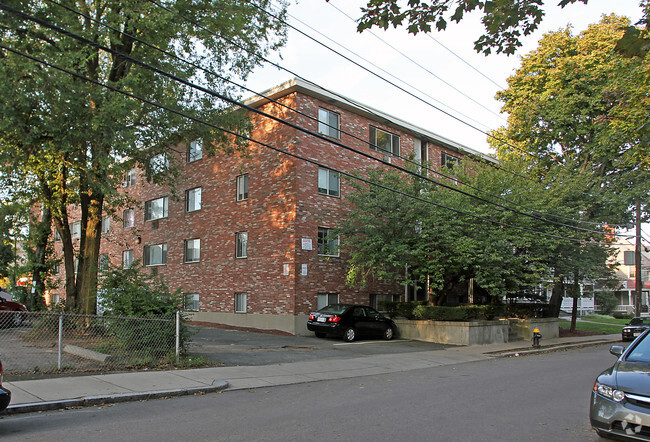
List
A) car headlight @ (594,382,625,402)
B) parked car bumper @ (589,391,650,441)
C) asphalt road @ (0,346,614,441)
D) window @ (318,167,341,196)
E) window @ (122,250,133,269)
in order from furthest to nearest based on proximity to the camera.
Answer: window @ (122,250,133,269) < window @ (318,167,341,196) < asphalt road @ (0,346,614,441) < car headlight @ (594,382,625,402) < parked car bumper @ (589,391,650,441)

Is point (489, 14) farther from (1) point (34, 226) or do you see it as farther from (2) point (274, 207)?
(1) point (34, 226)

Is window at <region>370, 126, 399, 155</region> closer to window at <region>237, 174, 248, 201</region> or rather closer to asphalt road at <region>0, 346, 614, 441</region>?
window at <region>237, 174, 248, 201</region>

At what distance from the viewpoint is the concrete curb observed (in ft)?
24.7

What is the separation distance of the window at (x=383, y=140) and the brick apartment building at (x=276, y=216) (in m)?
0.06

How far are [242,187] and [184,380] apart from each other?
1493 cm

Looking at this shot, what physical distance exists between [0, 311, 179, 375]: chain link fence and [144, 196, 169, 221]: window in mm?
16856

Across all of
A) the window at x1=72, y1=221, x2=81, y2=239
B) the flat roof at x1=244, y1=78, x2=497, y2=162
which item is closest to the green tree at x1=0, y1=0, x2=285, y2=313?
the flat roof at x1=244, y1=78, x2=497, y2=162

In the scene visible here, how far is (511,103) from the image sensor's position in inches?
1232

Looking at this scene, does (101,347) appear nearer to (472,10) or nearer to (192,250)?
(472,10)

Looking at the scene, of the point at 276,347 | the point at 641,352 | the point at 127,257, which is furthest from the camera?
the point at 127,257

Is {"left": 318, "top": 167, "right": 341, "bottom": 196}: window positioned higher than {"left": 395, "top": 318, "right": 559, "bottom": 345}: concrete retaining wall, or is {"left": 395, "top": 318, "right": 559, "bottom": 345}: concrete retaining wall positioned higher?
{"left": 318, "top": 167, "right": 341, "bottom": 196}: window

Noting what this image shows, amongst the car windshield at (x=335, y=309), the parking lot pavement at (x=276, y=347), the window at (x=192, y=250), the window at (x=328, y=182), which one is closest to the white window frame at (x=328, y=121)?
the window at (x=328, y=182)

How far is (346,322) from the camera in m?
18.9

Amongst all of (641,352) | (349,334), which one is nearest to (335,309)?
(349,334)
